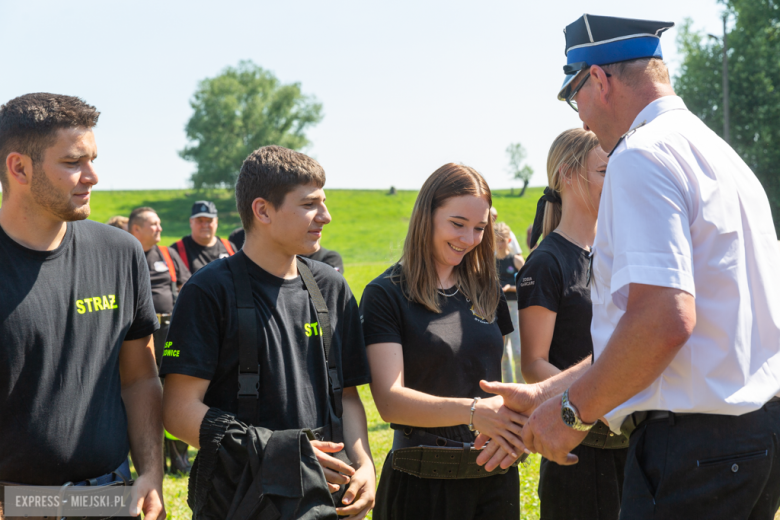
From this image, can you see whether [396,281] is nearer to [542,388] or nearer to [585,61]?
[542,388]

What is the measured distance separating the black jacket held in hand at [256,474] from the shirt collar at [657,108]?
170cm

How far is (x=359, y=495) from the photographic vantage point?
2.74m

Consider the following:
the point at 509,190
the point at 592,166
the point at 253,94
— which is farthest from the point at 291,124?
the point at 592,166

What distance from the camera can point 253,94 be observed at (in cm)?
7550

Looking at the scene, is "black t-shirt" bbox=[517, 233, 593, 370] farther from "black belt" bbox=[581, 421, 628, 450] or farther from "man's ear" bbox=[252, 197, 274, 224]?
"man's ear" bbox=[252, 197, 274, 224]

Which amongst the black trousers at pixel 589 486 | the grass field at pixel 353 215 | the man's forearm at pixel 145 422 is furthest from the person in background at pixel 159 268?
the grass field at pixel 353 215

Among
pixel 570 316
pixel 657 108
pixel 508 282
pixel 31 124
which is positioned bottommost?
pixel 508 282

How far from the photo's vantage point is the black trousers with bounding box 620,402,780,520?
6.63 ft

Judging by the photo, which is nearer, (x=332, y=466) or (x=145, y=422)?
(x=332, y=466)

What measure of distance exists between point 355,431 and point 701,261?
5.34 feet

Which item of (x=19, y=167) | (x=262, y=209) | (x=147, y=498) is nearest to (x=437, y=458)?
(x=147, y=498)

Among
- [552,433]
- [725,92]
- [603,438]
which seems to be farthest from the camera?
[725,92]

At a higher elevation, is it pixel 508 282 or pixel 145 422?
→ pixel 145 422

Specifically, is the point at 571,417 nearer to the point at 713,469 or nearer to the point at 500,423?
the point at 713,469
